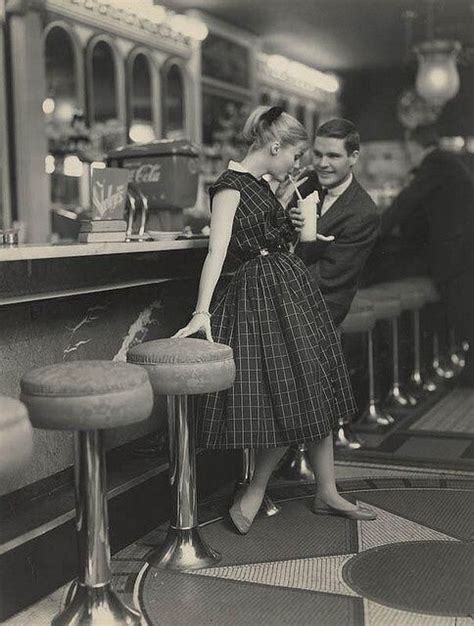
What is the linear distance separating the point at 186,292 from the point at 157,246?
0.62 meters

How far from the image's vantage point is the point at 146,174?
11.9ft

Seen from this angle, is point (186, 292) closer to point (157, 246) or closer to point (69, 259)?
point (157, 246)

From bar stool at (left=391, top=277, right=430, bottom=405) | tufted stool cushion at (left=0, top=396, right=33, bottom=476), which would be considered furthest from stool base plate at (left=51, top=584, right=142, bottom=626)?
bar stool at (left=391, top=277, right=430, bottom=405)

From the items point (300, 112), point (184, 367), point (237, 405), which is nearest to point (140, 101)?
point (300, 112)

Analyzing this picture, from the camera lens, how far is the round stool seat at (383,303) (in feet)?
15.2

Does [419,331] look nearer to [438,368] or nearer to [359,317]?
[438,368]

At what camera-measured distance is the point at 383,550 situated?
285 centimetres

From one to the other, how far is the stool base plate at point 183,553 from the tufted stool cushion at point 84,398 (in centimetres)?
72

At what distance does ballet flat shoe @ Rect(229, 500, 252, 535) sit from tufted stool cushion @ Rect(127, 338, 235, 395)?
66cm

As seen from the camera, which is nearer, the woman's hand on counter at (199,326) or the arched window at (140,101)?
the woman's hand on counter at (199,326)

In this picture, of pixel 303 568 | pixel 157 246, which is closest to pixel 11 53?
pixel 157 246

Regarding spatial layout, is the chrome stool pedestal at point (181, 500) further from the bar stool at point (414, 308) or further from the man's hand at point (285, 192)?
the bar stool at point (414, 308)

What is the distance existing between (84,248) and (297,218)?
851mm

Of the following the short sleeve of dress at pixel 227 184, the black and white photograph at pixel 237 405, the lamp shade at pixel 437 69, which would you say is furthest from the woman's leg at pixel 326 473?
the lamp shade at pixel 437 69
